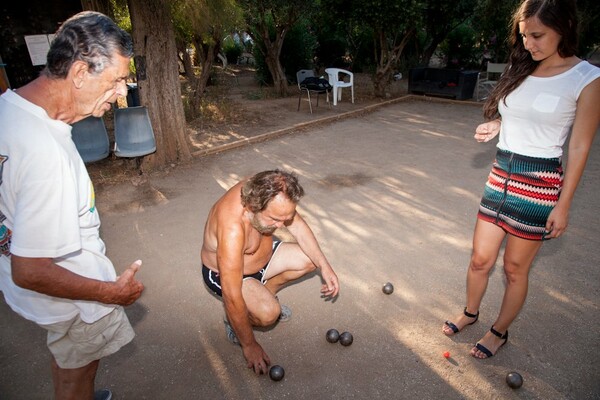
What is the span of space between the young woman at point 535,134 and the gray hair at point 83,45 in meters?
2.21

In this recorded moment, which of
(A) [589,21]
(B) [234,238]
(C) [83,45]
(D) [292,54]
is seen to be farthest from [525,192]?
(D) [292,54]

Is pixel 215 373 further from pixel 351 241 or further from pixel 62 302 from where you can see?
pixel 351 241

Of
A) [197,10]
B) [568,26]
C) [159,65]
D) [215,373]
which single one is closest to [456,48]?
[197,10]

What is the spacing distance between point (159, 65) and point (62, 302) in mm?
5349

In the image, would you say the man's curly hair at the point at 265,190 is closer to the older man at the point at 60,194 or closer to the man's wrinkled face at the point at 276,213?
the man's wrinkled face at the point at 276,213

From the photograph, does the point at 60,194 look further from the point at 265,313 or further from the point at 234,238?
the point at 265,313

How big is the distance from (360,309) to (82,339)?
224 cm

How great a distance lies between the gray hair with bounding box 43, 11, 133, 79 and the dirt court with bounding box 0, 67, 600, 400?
2.18 metres

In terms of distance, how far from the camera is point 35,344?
296 cm

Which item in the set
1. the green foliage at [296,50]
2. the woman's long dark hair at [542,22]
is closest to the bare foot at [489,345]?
the woman's long dark hair at [542,22]

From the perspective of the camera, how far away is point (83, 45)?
1.45m

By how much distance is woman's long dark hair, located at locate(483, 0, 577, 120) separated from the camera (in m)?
1.99

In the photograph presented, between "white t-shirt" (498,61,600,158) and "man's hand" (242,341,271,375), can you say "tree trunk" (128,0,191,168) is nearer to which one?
"man's hand" (242,341,271,375)

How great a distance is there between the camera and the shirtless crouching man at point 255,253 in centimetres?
232
